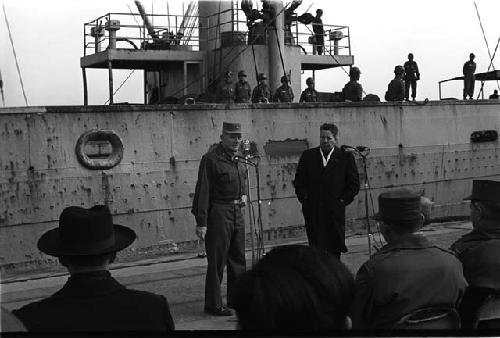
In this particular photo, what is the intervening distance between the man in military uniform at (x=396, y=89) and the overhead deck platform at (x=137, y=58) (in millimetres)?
3544

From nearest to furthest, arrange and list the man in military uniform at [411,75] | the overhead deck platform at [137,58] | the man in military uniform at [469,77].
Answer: the overhead deck platform at [137,58]
the man in military uniform at [411,75]
the man in military uniform at [469,77]

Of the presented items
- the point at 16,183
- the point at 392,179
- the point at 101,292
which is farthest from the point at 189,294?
the point at 392,179

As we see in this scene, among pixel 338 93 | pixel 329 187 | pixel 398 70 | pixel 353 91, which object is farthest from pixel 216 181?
pixel 338 93

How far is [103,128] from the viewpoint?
964cm

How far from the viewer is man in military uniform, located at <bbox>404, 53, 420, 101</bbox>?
14.5 m

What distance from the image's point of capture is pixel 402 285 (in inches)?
112

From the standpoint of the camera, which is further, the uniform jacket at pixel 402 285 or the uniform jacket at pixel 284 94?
the uniform jacket at pixel 284 94

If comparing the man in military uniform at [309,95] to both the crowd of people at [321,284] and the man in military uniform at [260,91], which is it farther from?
the crowd of people at [321,284]

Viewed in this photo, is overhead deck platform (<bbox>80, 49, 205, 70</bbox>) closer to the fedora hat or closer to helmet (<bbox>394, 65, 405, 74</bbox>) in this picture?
helmet (<bbox>394, 65, 405, 74</bbox>)

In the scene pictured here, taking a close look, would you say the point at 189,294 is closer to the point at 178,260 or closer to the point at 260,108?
the point at 178,260

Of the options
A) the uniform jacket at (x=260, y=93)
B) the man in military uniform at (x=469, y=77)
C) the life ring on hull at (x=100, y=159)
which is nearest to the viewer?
the life ring on hull at (x=100, y=159)

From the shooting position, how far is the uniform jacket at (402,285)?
112 inches

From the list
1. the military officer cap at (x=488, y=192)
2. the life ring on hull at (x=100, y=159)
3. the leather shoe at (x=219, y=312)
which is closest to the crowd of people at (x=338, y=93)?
the life ring on hull at (x=100, y=159)

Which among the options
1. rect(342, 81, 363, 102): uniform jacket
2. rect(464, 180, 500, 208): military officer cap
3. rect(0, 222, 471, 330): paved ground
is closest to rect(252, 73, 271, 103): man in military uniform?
rect(342, 81, 363, 102): uniform jacket
